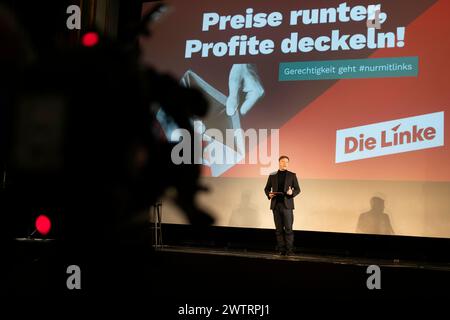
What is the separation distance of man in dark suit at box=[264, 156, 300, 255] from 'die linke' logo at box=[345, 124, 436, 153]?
831mm

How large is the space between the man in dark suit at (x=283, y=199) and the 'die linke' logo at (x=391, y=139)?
0.83m

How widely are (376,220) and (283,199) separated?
117cm

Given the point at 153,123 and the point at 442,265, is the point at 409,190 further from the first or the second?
the point at 153,123

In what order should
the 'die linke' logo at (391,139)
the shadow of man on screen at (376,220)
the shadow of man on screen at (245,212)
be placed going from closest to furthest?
the 'die linke' logo at (391,139), the shadow of man on screen at (376,220), the shadow of man on screen at (245,212)

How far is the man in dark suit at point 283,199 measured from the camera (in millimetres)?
5414

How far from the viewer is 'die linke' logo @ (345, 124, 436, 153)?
538 cm

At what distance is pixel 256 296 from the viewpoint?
2.61 metres

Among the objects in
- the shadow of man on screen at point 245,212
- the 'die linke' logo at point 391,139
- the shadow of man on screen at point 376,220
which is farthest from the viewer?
the shadow of man on screen at point 245,212

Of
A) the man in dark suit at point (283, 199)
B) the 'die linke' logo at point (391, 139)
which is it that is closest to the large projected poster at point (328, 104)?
the 'die linke' logo at point (391, 139)

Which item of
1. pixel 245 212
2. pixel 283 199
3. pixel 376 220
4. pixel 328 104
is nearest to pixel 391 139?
pixel 328 104

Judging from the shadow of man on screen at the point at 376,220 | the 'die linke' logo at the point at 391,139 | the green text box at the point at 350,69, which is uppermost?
the green text box at the point at 350,69

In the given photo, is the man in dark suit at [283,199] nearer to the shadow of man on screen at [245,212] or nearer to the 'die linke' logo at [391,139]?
the shadow of man on screen at [245,212]

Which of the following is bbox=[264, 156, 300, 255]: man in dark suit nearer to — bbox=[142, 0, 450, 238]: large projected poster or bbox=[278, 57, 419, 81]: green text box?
bbox=[142, 0, 450, 238]: large projected poster

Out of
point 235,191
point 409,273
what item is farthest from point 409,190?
point 409,273
